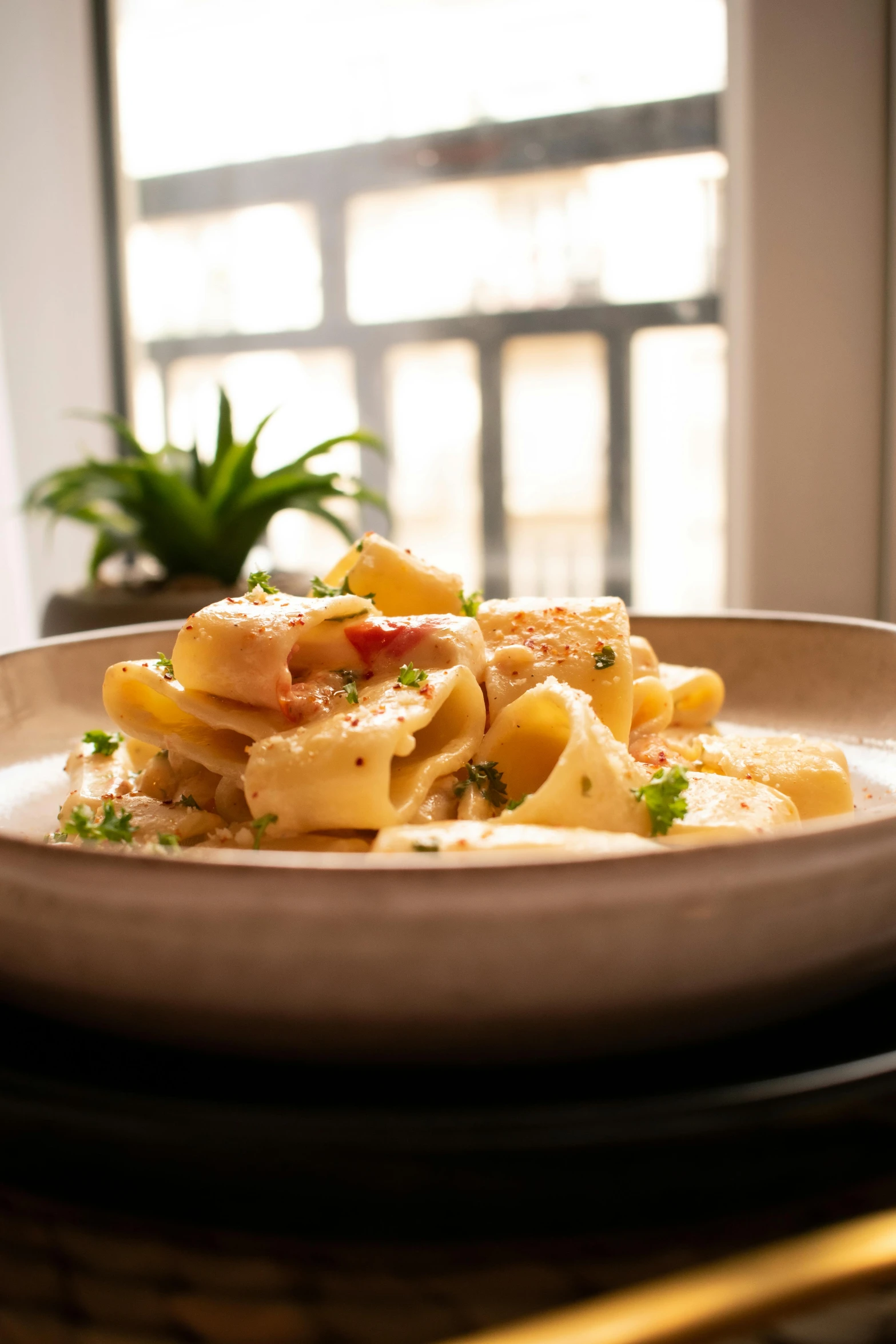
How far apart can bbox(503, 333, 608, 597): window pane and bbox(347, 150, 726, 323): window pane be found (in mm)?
213

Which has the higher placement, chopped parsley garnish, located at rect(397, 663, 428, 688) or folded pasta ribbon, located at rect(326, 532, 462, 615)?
folded pasta ribbon, located at rect(326, 532, 462, 615)

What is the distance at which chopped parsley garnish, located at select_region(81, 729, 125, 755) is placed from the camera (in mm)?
1109

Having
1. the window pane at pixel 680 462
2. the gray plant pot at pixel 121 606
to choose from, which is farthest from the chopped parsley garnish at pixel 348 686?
the window pane at pixel 680 462

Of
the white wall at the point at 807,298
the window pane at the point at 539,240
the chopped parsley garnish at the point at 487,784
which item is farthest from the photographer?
the window pane at the point at 539,240

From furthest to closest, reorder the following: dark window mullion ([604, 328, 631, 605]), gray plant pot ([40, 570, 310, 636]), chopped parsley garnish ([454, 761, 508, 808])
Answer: dark window mullion ([604, 328, 631, 605]), gray plant pot ([40, 570, 310, 636]), chopped parsley garnish ([454, 761, 508, 808])

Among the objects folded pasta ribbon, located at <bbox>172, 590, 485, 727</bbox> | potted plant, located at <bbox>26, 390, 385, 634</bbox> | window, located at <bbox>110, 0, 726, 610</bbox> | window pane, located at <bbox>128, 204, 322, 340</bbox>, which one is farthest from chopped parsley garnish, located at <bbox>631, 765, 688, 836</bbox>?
window pane, located at <bbox>128, 204, 322, 340</bbox>

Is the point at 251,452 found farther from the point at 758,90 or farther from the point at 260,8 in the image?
the point at 260,8

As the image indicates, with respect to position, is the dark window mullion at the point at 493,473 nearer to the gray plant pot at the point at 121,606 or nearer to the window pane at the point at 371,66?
the window pane at the point at 371,66

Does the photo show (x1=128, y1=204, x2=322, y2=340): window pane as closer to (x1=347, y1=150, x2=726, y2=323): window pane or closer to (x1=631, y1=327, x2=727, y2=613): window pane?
(x1=347, y1=150, x2=726, y2=323): window pane

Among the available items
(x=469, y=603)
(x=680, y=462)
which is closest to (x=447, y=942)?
(x=469, y=603)

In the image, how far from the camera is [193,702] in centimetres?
95

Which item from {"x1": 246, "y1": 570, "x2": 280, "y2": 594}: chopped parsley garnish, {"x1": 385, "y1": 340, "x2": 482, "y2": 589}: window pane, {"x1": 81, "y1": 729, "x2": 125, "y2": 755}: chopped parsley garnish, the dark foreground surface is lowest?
the dark foreground surface

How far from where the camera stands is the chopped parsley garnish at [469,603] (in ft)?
3.79

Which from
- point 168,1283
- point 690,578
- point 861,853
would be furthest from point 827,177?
point 168,1283
